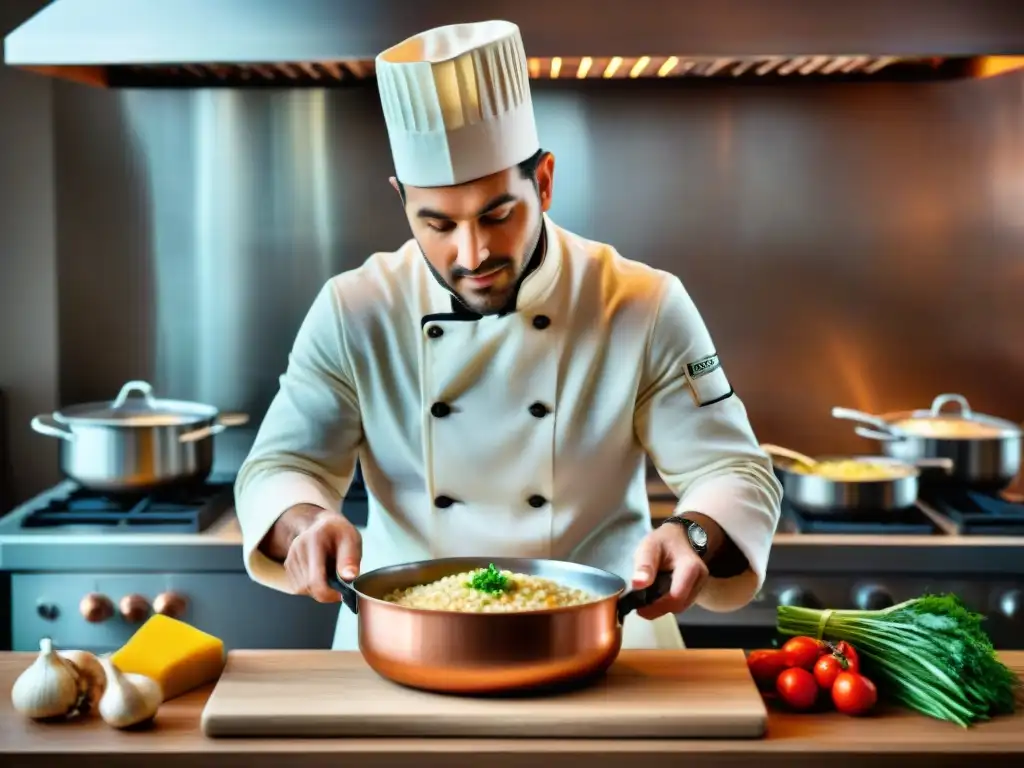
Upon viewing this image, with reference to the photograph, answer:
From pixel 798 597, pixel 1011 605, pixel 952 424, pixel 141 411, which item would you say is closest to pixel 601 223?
pixel 952 424

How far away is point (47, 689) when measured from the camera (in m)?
Answer: 1.45

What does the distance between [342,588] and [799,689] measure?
0.57 meters

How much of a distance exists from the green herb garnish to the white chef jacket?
1.74 feet

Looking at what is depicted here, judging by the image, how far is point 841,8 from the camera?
2527mm

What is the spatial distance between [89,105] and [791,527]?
2.08 m

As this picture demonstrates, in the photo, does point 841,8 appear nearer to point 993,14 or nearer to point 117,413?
point 993,14

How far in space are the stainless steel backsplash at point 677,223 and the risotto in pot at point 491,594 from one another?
6.04 feet

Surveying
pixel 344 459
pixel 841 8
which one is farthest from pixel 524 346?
pixel 841 8

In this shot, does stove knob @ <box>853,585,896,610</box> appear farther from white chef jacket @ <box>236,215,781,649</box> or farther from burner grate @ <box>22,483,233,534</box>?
burner grate @ <box>22,483,233,534</box>

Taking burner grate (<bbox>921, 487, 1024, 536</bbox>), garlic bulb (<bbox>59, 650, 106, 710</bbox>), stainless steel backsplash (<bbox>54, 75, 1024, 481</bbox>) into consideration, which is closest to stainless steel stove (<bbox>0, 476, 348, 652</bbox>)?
stainless steel backsplash (<bbox>54, 75, 1024, 481</bbox>)

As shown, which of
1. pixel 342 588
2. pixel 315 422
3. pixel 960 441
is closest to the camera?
pixel 342 588

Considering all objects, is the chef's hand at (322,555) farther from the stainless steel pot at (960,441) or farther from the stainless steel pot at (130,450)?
the stainless steel pot at (960,441)

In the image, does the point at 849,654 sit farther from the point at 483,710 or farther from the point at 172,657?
the point at 172,657

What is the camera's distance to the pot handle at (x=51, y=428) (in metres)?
2.75
